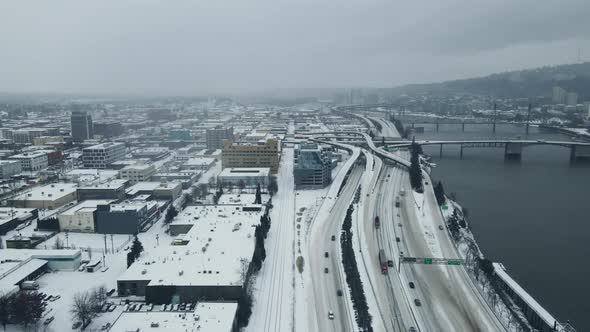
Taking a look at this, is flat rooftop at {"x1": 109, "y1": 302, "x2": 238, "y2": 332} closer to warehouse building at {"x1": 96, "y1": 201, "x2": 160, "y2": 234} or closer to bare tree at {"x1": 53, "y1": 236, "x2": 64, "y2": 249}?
bare tree at {"x1": 53, "y1": 236, "x2": 64, "y2": 249}

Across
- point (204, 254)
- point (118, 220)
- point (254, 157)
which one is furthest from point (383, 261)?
point (254, 157)

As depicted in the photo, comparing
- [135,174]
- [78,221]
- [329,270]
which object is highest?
[135,174]

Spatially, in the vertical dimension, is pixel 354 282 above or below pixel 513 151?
below

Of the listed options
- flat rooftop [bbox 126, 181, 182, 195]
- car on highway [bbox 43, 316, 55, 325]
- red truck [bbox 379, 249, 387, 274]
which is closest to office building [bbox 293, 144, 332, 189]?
flat rooftop [bbox 126, 181, 182, 195]

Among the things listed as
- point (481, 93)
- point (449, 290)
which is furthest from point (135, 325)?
point (481, 93)

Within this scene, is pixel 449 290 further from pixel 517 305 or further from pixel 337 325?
pixel 337 325

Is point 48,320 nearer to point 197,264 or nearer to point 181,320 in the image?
point 181,320

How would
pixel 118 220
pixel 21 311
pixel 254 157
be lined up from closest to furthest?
pixel 21 311 < pixel 118 220 < pixel 254 157
